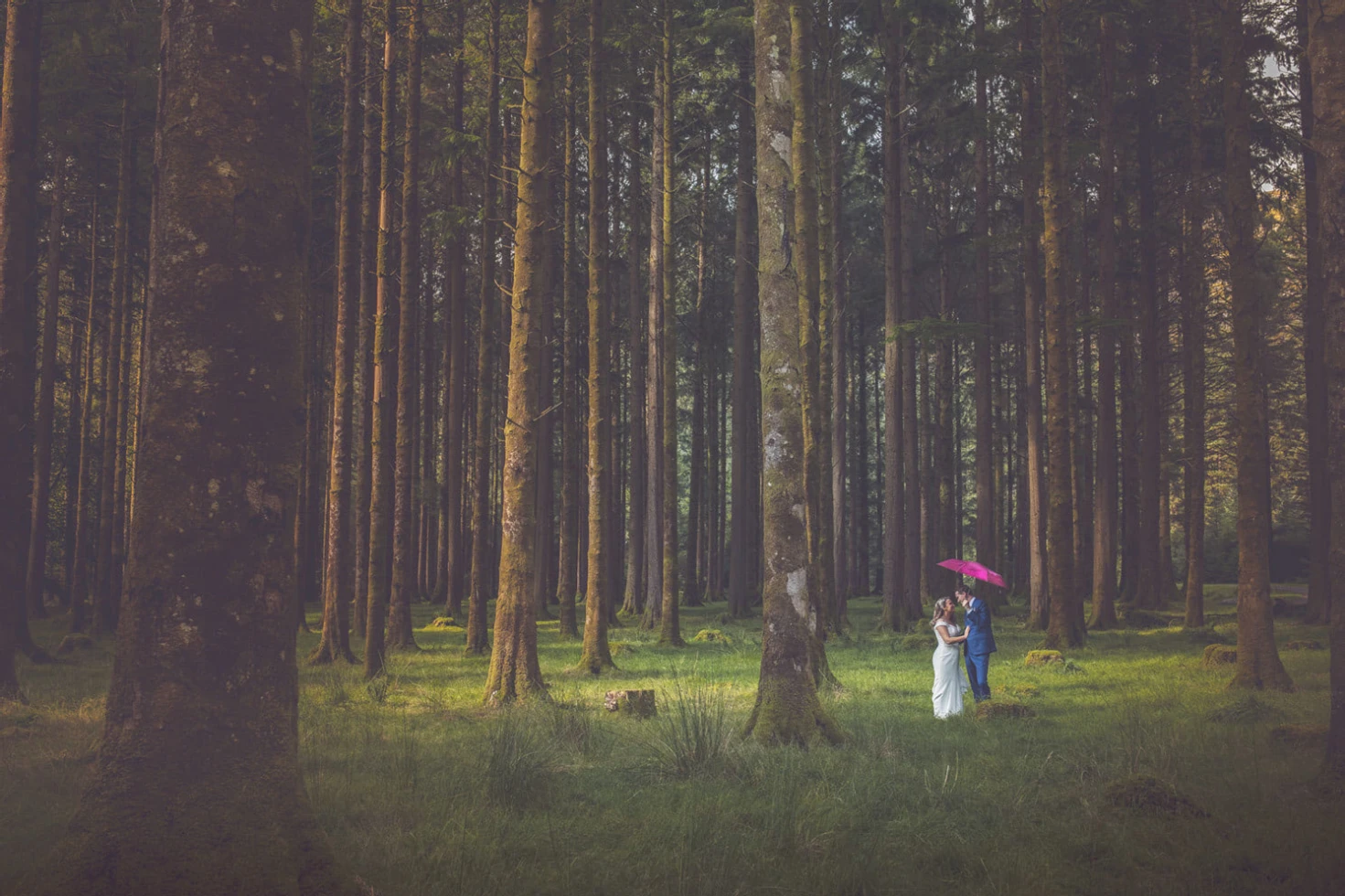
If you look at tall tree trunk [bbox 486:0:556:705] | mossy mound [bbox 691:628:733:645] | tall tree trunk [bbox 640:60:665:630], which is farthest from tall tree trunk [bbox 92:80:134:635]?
mossy mound [bbox 691:628:733:645]

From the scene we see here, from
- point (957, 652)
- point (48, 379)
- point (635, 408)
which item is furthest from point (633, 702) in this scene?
point (635, 408)

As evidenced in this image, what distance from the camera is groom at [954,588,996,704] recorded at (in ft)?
43.8

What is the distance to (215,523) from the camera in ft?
14.9

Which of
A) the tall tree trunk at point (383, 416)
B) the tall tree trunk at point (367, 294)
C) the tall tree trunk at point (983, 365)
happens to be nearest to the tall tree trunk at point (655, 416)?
the tall tree trunk at point (367, 294)

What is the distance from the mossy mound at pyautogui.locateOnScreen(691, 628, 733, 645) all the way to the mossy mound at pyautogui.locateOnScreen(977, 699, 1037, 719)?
33.5ft

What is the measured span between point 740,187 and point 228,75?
956 inches

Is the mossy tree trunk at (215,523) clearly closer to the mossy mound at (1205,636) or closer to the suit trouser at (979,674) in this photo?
A: the suit trouser at (979,674)

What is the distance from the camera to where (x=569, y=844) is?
6.40 meters

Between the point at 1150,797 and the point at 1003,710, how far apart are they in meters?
5.16

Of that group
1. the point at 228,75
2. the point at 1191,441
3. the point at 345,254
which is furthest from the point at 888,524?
the point at 228,75

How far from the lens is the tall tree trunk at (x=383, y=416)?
53.3 feet

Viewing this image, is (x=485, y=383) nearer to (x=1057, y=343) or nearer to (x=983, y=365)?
(x=1057, y=343)

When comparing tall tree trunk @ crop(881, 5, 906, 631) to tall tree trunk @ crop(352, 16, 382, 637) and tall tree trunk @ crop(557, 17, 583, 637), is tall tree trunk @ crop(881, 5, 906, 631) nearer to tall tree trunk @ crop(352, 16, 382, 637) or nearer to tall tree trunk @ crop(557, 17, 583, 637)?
tall tree trunk @ crop(557, 17, 583, 637)

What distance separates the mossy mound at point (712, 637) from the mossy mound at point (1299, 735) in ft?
43.0
